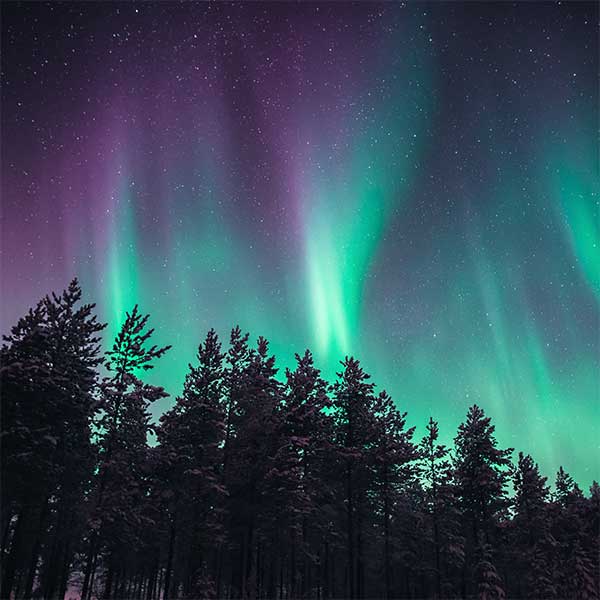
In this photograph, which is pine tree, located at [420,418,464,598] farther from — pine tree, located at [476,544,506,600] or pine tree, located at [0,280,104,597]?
pine tree, located at [0,280,104,597]

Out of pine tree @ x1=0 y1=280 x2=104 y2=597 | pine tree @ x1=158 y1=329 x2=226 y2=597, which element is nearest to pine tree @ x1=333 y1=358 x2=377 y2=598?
pine tree @ x1=158 y1=329 x2=226 y2=597

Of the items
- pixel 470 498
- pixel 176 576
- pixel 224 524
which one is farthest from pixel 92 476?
pixel 470 498

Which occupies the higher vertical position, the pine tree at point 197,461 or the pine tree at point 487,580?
the pine tree at point 197,461

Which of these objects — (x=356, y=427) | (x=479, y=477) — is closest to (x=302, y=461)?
(x=356, y=427)

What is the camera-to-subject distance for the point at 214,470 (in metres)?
27.7

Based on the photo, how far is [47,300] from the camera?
2555 centimetres

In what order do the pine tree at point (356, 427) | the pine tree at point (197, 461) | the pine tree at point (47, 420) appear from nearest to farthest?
the pine tree at point (47, 420) < the pine tree at point (197, 461) < the pine tree at point (356, 427)

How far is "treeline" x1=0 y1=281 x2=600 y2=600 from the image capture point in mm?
22391

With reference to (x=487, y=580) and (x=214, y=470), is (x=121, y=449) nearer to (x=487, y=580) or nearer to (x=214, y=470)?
(x=214, y=470)

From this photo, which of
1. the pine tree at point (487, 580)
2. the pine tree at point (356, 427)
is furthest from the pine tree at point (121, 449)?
the pine tree at point (487, 580)

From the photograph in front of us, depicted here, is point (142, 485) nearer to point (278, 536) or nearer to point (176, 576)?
point (278, 536)

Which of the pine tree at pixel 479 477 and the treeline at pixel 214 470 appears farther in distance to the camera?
the pine tree at pixel 479 477

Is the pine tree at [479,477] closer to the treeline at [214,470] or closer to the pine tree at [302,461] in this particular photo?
the treeline at [214,470]

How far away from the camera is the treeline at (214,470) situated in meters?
22.4
